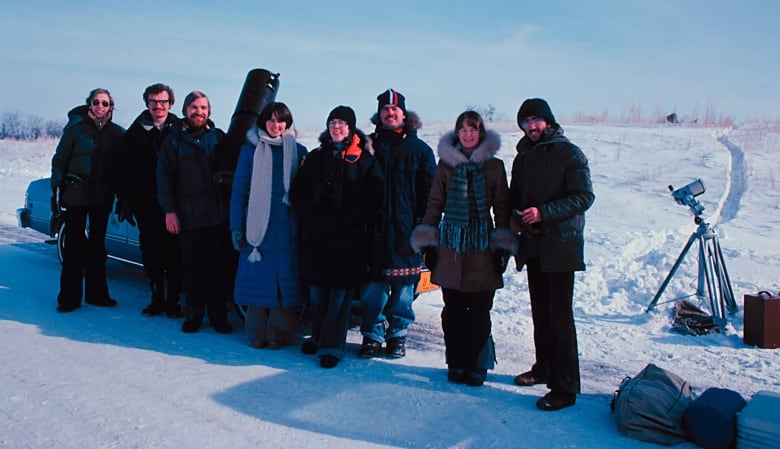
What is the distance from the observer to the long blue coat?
5.23 metres

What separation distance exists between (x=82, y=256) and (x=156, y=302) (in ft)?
3.01

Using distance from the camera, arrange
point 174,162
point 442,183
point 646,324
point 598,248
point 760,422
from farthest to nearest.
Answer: point 598,248 < point 646,324 < point 174,162 < point 442,183 < point 760,422

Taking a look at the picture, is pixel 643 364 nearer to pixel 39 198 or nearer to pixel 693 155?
pixel 39 198

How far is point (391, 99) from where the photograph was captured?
4.96 m

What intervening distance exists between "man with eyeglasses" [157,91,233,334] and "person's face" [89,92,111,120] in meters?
1.05

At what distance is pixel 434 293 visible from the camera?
7383 millimetres

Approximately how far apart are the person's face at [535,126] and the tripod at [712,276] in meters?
2.81

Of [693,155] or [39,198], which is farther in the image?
[693,155]

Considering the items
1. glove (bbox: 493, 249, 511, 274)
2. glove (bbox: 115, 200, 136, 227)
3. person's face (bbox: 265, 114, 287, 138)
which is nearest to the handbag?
glove (bbox: 115, 200, 136, 227)

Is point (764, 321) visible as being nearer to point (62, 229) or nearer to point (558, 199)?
point (558, 199)

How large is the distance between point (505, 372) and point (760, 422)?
181cm

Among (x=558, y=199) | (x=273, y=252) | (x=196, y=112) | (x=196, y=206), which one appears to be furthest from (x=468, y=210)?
(x=196, y=112)

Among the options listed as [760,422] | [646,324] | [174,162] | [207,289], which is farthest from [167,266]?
[760,422]

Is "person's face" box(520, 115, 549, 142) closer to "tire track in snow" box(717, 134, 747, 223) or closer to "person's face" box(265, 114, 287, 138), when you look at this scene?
"person's face" box(265, 114, 287, 138)
